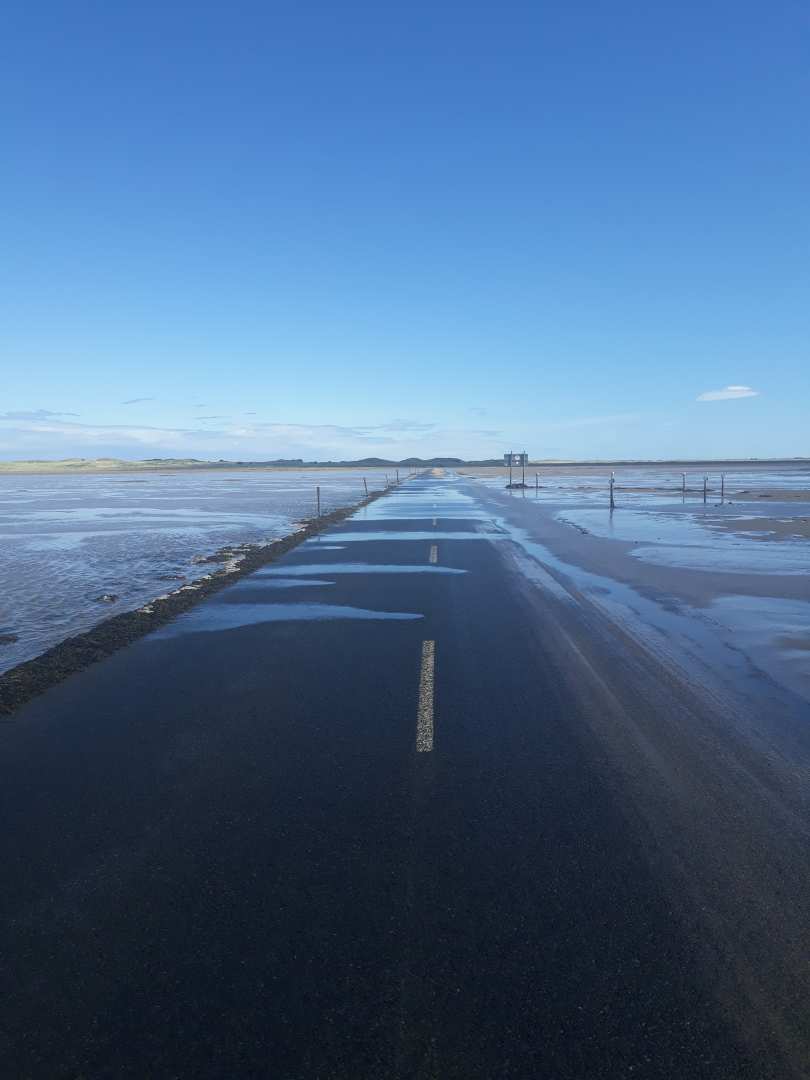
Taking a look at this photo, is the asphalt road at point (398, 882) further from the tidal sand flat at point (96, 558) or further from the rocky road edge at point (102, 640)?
the tidal sand flat at point (96, 558)

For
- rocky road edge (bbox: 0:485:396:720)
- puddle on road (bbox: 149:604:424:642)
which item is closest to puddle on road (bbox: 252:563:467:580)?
rocky road edge (bbox: 0:485:396:720)

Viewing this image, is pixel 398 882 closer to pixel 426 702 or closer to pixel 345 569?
pixel 426 702

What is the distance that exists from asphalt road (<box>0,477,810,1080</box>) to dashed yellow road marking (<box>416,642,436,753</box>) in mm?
36

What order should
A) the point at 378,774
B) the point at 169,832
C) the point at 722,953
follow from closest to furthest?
the point at 722,953, the point at 169,832, the point at 378,774

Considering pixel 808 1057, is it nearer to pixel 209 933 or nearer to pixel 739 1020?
pixel 739 1020

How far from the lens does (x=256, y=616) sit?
11.0 m

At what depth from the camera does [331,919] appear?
3.47 metres

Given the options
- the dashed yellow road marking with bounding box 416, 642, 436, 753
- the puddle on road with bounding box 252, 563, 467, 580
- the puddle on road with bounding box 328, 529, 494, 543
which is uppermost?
the puddle on road with bounding box 328, 529, 494, 543

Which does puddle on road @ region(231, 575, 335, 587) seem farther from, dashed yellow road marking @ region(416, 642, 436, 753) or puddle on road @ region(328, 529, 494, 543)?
puddle on road @ region(328, 529, 494, 543)

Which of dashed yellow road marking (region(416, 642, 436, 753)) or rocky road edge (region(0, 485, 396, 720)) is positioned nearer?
dashed yellow road marking (region(416, 642, 436, 753))

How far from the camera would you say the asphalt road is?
2762 mm

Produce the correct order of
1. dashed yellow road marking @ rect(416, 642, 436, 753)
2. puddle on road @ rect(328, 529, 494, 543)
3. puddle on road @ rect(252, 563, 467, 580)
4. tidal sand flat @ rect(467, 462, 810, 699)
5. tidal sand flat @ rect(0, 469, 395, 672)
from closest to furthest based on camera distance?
1. dashed yellow road marking @ rect(416, 642, 436, 753)
2. tidal sand flat @ rect(467, 462, 810, 699)
3. tidal sand flat @ rect(0, 469, 395, 672)
4. puddle on road @ rect(252, 563, 467, 580)
5. puddle on road @ rect(328, 529, 494, 543)

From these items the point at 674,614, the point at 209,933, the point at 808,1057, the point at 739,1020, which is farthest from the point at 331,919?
the point at 674,614

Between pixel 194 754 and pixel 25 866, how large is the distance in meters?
1.67
